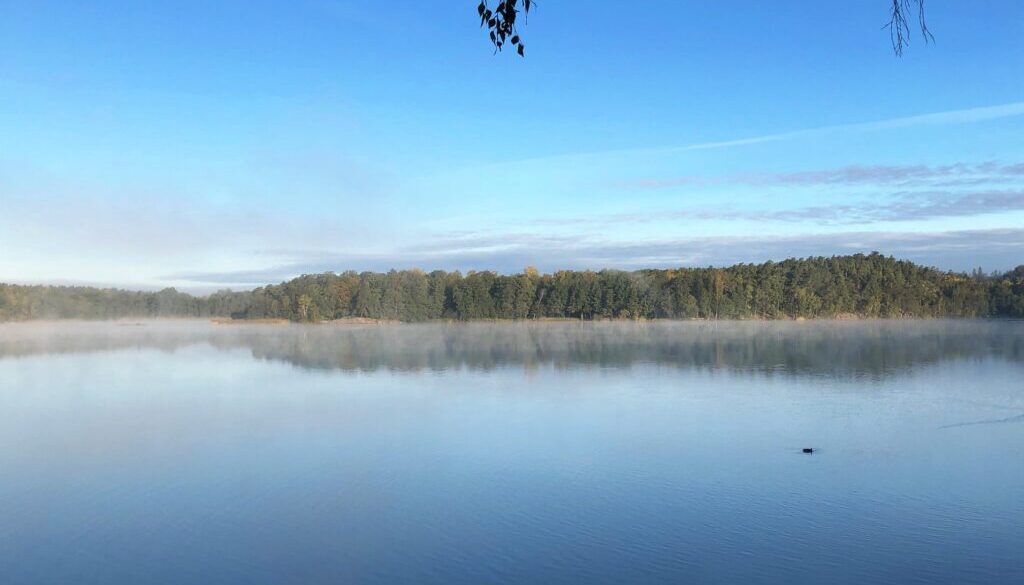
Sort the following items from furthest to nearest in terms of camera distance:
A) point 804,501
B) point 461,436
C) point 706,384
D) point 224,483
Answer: point 706,384
point 461,436
point 224,483
point 804,501

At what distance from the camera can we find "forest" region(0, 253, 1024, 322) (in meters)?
62.8

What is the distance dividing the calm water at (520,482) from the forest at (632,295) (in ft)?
150

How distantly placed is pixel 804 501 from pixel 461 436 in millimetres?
4942

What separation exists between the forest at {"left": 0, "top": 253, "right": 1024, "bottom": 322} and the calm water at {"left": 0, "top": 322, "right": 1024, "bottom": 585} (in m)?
45.9

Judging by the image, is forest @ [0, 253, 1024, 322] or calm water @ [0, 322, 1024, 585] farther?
forest @ [0, 253, 1024, 322]

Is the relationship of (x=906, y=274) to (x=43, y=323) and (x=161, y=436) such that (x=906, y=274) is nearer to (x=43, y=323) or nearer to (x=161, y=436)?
(x=161, y=436)

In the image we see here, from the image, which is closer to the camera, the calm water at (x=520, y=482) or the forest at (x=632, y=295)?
the calm water at (x=520, y=482)

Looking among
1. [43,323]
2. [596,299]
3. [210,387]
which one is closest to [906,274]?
[596,299]

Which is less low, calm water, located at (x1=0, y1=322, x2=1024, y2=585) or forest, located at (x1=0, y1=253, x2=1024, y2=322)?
forest, located at (x1=0, y1=253, x2=1024, y2=322)

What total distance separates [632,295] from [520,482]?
5357cm

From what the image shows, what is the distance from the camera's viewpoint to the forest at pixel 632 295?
62812 mm

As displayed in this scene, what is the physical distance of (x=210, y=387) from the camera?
58.4ft

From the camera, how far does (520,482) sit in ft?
27.2

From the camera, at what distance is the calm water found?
5988 mm
